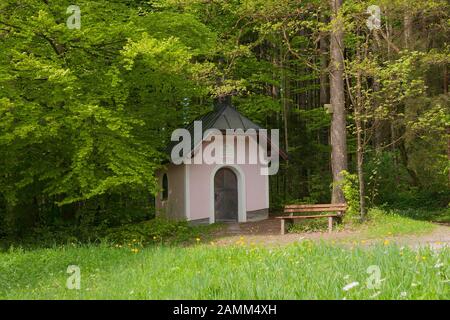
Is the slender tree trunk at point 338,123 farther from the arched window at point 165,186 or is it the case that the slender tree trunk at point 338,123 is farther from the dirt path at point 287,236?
the arched window at point 165,186

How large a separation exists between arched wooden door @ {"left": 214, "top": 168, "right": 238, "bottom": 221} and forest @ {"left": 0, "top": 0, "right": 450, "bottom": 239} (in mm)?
2841

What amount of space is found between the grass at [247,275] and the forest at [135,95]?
4484mm

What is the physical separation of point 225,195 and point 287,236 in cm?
648

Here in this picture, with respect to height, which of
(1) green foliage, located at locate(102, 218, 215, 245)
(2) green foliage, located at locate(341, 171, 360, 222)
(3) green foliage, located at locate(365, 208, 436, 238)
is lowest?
(1) green foliage, located at locate(102, 218, 215, 245)

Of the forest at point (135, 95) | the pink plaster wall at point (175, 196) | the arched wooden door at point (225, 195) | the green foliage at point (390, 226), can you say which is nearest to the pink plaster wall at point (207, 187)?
the pink plaster wall at point (175, 196)

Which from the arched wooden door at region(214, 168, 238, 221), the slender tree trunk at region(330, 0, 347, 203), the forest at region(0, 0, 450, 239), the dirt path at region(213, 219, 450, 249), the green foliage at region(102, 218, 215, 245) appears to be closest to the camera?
the dirt path at region(213, 219, 450, 249)

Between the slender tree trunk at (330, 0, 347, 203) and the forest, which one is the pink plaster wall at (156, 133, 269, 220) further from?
the slender tree trunk at (330, 0, 347, 203)

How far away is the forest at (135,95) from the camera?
13.1 meters

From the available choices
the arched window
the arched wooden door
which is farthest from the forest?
the arched wooden door

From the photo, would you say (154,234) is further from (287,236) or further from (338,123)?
(338,123)

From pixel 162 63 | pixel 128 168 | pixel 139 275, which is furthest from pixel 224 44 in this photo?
pixel 139 275

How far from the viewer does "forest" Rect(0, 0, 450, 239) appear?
13102 millimetres
